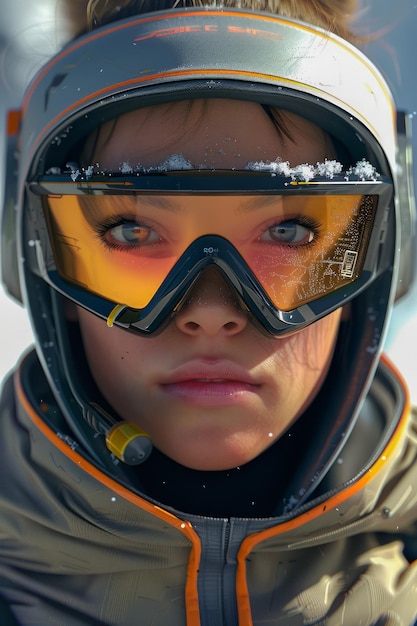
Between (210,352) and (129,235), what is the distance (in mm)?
280

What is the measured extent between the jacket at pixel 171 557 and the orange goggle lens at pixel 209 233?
377mm

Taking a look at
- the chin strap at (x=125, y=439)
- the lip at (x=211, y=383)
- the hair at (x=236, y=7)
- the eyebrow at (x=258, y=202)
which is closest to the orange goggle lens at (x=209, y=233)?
the eyebrow at (x=258, y=202)

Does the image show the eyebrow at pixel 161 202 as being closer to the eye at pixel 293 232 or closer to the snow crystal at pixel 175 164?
the snow crystal at pixel 175 164

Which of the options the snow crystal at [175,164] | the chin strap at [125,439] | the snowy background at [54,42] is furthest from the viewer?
the snowy background at [54,42]

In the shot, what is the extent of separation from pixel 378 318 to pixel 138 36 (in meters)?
0.80

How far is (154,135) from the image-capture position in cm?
122

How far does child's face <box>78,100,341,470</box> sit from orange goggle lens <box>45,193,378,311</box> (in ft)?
0.25

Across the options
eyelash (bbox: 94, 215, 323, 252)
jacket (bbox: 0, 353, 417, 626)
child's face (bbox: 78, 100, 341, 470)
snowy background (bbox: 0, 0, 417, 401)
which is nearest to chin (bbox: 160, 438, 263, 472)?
child's face (bbox: 78, 100, 341, 470)

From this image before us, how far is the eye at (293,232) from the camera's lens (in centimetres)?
125

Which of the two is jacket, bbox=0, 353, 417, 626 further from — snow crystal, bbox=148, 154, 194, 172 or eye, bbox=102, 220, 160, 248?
snow crystal, bbox=148, 154, 194, 172

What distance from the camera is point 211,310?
123 centimetres

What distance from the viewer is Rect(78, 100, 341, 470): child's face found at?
3.97 ft

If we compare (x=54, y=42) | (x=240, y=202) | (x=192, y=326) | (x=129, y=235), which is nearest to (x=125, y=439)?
(x=192, y=326)

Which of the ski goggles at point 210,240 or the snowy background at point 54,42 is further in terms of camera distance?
the snowy background at point 54,42
